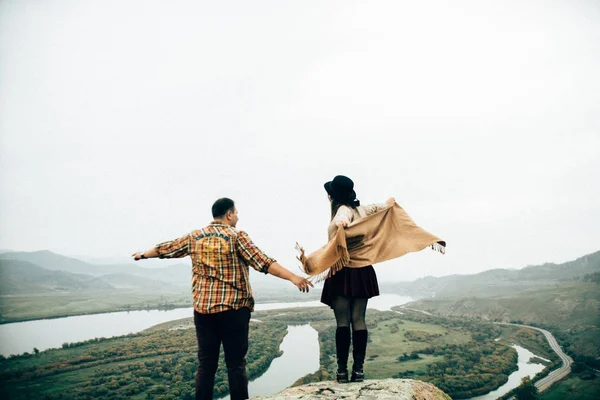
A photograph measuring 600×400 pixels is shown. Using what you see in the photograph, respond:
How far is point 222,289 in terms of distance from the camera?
3.66 meters

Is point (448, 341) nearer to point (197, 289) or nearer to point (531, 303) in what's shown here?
point (531, 303)

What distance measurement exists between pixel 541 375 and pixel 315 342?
47912 millimetres

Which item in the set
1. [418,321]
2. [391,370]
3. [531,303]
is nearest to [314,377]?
[391,370]

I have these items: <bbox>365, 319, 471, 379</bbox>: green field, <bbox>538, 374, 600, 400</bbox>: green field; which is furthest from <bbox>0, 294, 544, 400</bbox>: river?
<bbox>365, 319, 471, 379</bbox>: green field

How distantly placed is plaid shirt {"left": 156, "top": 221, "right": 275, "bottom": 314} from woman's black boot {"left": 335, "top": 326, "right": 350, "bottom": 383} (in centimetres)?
133

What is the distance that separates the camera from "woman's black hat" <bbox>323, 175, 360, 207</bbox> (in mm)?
4773

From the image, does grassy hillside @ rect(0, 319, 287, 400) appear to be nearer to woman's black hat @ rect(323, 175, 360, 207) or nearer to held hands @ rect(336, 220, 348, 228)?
woman's black hat @ rect(323, 175, 360, 207)

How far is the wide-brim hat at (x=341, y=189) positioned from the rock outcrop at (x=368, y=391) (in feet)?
7.41

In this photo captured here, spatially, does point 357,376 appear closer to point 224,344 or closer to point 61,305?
point 224,344

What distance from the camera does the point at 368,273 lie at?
465 centimetres

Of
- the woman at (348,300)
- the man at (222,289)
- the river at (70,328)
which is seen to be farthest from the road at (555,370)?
the river at (70,328)

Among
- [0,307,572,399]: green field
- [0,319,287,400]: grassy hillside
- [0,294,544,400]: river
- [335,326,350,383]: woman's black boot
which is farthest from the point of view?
[0,307,572,399]: green field

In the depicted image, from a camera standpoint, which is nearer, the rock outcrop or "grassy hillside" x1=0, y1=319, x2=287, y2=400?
the rock outcrop

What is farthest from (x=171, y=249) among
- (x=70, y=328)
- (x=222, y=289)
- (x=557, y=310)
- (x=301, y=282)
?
(x=557, y=310)
